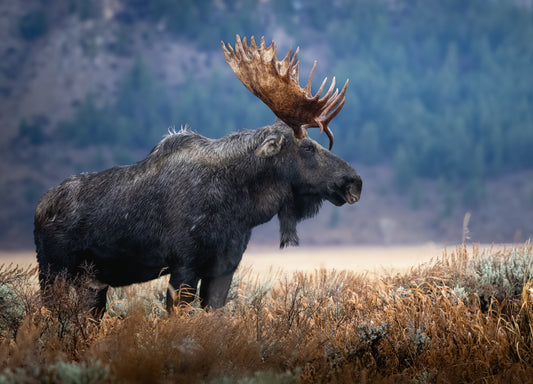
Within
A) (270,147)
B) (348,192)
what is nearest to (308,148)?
(270,147)

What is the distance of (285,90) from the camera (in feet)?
17.6

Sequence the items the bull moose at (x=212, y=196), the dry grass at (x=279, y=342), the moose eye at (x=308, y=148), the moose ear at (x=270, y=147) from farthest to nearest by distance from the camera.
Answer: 1. the moose eye at (x=308, y=148)
2. the moose ear at (x=270, y=147)
3. the bull moose at (x=212, y=196)
4. the dry grass at (x=279, y=342)

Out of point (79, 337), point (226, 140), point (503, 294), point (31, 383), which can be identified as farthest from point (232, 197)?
point (503, 294)

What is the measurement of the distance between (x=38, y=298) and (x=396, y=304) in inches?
131

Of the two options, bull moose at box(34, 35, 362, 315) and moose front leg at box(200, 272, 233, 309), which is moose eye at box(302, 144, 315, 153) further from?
moose front leg at box(200, 272, 233, 309)

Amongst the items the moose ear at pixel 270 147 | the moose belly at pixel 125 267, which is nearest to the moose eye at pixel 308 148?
the moose ear at pixel 270 147

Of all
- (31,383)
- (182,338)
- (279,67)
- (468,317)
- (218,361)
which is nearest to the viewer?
(31,383)

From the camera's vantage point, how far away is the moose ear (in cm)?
525

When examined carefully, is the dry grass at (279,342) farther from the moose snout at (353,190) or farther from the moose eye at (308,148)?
the moose eye at (308,148)

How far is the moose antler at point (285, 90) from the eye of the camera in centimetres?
538

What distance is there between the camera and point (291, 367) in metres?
3.58

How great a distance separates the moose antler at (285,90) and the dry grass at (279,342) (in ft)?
5.89

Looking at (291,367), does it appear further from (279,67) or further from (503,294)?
(503,294)

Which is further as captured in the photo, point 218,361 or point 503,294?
point 503,294
